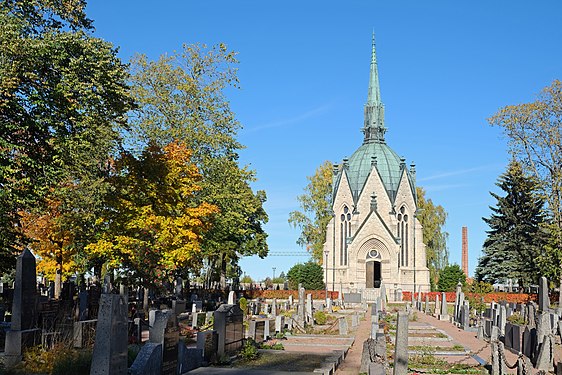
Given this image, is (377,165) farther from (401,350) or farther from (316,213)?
(401,350)

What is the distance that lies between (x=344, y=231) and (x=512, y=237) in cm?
1583

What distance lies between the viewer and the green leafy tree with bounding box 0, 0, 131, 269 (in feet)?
62.1

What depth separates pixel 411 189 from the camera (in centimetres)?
6175

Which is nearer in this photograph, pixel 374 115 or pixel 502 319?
pixel 502 319

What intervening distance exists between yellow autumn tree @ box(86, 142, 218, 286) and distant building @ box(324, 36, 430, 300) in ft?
90.4

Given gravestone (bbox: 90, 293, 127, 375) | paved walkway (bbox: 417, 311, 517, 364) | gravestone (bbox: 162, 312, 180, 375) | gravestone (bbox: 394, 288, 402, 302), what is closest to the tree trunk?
gravestone (bbox: 394, 288, 402, 302)

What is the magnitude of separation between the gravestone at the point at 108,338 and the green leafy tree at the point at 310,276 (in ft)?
157

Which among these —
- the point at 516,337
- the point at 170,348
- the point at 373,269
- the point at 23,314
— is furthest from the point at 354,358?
the point at 373,269

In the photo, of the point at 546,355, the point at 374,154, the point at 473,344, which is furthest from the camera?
the point at 374,154

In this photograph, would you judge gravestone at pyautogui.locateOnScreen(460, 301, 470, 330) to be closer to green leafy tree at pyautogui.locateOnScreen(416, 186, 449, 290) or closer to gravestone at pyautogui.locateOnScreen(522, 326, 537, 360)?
gravestone at pyautogui.locateOnScreen(522, 326, 537, 360)

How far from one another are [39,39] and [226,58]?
17.8 metres

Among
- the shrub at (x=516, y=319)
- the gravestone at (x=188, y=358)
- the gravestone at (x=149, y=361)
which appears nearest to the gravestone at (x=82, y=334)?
the gravestone at (x=188, y=358)

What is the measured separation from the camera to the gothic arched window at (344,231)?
59375 mm

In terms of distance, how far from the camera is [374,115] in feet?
216
